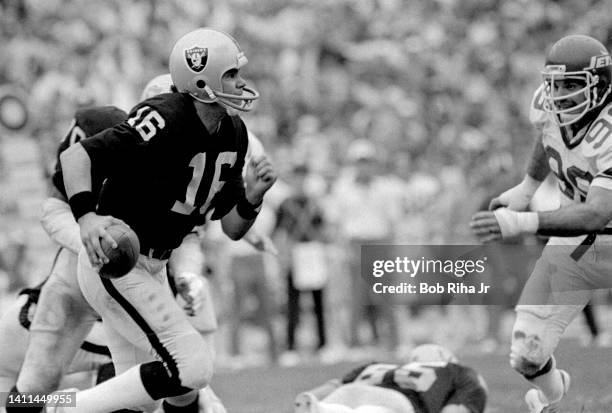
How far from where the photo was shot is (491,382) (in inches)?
300

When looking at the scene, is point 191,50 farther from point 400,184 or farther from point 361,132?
point 361,132

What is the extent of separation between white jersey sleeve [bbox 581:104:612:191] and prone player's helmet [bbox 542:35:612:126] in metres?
0.08

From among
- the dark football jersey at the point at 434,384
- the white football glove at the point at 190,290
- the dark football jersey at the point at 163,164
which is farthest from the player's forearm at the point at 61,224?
the dark football jersey at the point at 434,384

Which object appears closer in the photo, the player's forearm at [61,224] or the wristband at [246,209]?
the wristband at [246,209]

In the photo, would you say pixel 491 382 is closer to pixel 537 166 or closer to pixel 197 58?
pixel 537 166

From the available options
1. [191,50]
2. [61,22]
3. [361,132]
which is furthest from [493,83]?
[191,50]

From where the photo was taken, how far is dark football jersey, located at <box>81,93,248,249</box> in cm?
448

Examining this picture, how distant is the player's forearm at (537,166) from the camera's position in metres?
5.65

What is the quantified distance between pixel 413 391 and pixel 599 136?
153 centimetres

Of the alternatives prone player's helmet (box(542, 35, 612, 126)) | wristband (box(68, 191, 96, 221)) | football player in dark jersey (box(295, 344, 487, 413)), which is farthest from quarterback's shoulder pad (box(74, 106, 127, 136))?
prone player's helmet (box(542, 35, 612, 126))

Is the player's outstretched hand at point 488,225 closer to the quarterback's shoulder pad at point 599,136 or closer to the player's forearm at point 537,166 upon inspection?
the quarterback's shoulder pad at point 599,136

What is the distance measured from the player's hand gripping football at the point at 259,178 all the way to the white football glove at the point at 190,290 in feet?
2.09

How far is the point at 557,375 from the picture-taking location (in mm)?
5410

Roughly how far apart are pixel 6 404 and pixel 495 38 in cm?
1036
